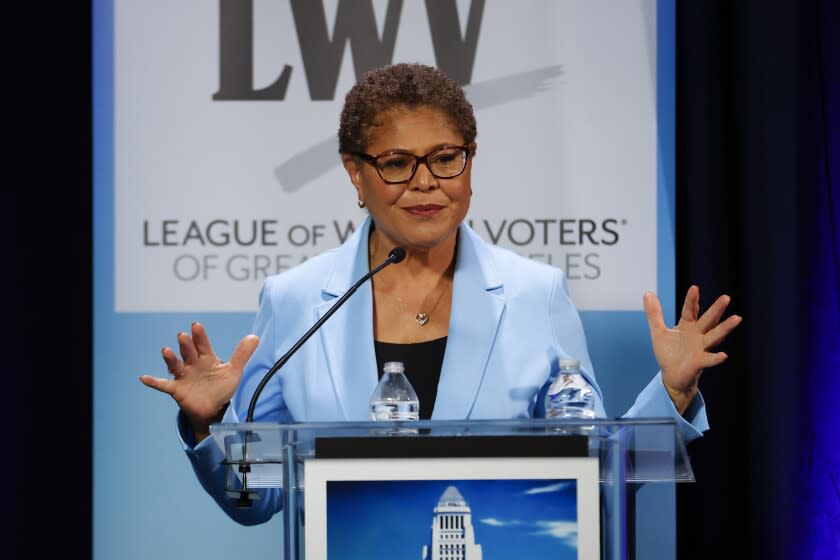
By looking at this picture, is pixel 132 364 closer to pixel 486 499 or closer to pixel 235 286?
pixel 235 286

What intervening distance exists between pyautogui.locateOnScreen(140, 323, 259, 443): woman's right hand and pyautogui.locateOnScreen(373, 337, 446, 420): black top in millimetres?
573

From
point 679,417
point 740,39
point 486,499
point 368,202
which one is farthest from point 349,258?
point 740,39

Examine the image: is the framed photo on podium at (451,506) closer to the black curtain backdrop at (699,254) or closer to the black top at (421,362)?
the black top at (421,362)

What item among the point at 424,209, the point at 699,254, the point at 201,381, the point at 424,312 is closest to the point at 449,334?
the point at 424,312

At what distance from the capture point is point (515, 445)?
5.62 feet

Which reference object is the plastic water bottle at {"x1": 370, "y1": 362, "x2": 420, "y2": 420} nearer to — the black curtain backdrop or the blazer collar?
the blazer collar

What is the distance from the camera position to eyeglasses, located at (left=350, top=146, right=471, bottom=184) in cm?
271

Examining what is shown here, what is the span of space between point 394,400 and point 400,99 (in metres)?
0.94

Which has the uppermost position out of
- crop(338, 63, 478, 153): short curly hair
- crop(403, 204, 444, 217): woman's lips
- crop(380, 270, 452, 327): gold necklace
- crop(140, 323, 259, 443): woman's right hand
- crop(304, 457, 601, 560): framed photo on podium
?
crop(338, 63, 478, 153): short curly hair

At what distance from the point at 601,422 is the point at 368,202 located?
1262 mm

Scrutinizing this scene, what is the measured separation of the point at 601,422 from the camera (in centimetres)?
171

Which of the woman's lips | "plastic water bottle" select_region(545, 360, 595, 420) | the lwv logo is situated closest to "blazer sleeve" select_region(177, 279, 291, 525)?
the woman's lips

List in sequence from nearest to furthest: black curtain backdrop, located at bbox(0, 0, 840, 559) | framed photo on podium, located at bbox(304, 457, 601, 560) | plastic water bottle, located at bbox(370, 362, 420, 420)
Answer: framed photo on podium, located at bbox(304, 457, 601, 560) → plastic water bottle, located at bbox(370, 362, 420, 420) → black curtain backdrop, located at bbox(0, 0, 840, 559)

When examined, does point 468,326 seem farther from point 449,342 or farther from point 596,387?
point 596,387
